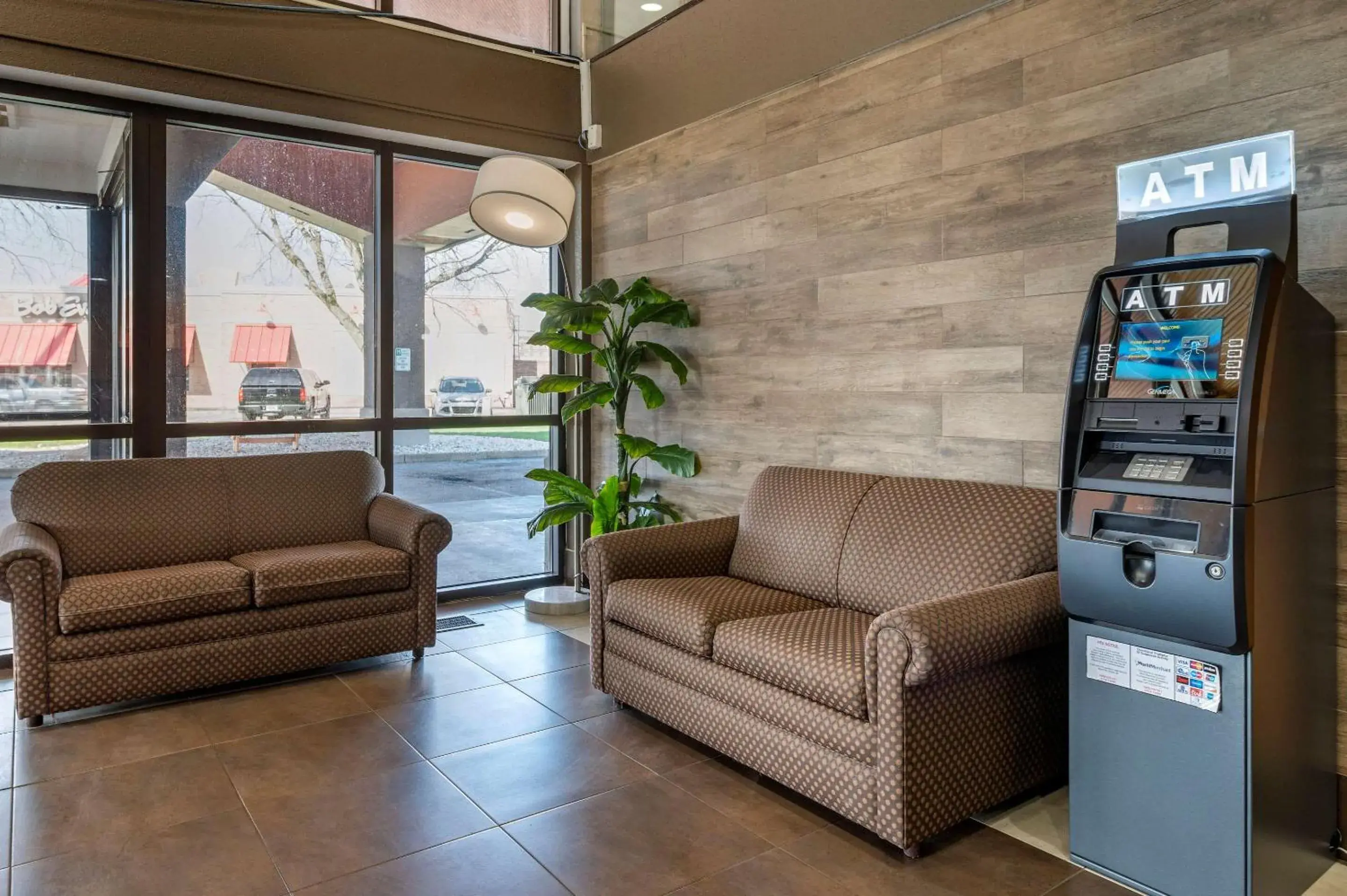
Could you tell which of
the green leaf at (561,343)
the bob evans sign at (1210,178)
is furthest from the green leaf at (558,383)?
the bob evans sign at (1210,178)

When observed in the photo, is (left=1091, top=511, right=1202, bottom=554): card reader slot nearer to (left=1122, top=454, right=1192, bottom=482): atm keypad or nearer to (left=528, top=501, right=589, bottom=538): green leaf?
(left=1122, top=454, right=1192, bottom=482): atm keypad

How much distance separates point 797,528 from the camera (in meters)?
3.49

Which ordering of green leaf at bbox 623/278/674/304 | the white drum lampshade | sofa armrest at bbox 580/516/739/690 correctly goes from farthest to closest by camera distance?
1. green leaf at bbox 623/278/674/304
2. the white drum lampshade
3. sofa armrest at bbox 580/516/739/690

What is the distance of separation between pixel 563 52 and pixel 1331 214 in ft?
13.1

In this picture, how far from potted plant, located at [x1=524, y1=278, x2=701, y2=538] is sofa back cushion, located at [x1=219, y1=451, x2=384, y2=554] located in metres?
0.87

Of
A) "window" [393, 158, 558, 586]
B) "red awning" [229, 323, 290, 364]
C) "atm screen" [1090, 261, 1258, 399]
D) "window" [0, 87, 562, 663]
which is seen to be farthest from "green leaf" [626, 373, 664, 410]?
"atm screen" [1090, 261, 1258, 399]

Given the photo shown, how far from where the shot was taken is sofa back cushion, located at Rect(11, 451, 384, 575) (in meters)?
3.66

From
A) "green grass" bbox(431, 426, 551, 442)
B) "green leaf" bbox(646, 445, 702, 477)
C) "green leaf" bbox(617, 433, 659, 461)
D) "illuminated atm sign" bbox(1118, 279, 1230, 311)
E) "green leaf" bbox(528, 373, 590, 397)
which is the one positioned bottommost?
"green leaf" bbox(646, 445, 702, 477)

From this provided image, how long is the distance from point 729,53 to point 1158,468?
2977 mm

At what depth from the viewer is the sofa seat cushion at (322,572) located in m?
3.61

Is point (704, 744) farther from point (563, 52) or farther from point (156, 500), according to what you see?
point (563, 52)

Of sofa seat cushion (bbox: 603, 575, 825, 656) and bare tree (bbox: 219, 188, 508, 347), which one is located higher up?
bare tree (bbox: 219, 188, 508, 347)

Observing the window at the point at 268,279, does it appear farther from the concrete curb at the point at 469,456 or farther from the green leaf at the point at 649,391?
the green leaf at the point at 649,391

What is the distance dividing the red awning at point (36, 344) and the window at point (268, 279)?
15.9 inches
